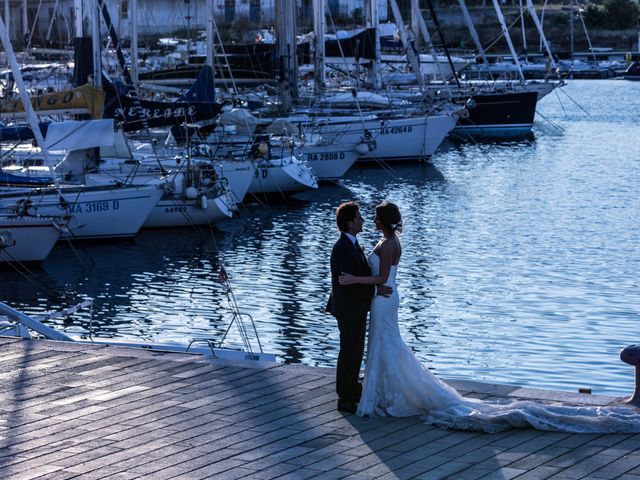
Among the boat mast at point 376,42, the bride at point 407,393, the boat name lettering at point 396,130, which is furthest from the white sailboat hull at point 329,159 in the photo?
the bride at point 407,393

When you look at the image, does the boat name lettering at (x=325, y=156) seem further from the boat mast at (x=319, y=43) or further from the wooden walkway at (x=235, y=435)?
the wooden walkway at (x=235, y=435)

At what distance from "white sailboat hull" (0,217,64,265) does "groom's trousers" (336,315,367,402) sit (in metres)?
14.8

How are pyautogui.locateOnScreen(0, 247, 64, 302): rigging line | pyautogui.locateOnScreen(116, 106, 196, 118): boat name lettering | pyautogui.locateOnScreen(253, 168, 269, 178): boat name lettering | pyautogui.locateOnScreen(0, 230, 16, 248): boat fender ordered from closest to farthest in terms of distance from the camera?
pyautogui.locateOnScreen(0, 230, 16, 248): boat fender, pyautogui.locateOnScreen(0, 247, 64, 302): rigging line, pyautogui.locateOnScreen(116, 106, 196, 118): boat name lettering, pyautogui.locateOnScreen(253, 168, 269, 178): boat name lettering

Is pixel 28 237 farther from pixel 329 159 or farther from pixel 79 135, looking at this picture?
pixel 329 159

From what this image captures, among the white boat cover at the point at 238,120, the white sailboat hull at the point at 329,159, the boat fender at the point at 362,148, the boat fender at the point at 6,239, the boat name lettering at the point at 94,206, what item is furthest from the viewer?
the boat fender at the point at 362,148

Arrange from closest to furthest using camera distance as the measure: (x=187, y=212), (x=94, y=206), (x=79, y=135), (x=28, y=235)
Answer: (x=28, y=235), (x=94, y=206), (x=79, y=135), (x=187, y=212)

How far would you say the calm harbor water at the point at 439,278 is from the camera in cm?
1858

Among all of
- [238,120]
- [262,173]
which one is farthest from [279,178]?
[238,120]

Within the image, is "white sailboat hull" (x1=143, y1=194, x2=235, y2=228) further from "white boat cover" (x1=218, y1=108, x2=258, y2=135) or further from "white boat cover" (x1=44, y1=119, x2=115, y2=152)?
"white boat cover" (x1=218, y1=108, x2=258, y2=135)

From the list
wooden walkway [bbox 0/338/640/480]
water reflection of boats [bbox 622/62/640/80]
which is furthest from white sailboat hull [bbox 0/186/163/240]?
water reflection of boats [bbox 622/62/640/80]

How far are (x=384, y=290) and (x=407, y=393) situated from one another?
827mm

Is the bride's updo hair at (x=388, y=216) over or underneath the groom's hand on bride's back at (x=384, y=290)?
over

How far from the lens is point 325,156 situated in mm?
41250

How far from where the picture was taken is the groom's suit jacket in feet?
33.8
